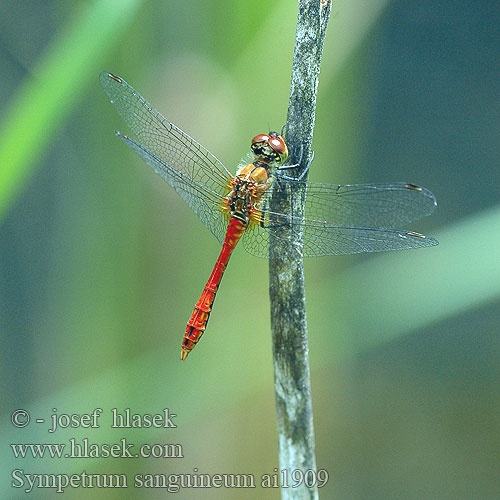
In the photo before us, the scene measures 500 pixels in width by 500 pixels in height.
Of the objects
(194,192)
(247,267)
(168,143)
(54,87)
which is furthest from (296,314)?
(54,87)

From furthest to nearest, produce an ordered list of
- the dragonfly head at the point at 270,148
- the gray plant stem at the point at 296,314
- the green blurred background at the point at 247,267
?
the green blurred background at the point at 247,267 < the dragonfly head at the point at 270,148 < the gray plant stem at the point at 296,314

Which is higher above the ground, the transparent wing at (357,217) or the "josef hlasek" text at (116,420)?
the transparent wing at (357,217)

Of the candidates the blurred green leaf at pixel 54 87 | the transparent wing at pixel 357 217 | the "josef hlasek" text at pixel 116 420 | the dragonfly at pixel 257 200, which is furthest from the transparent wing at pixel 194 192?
the "josef hlasek" text at pixel 116 420

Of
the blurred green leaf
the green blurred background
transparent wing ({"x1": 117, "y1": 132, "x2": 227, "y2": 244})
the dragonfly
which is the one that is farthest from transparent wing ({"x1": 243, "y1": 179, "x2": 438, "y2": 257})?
the blurred green leaf

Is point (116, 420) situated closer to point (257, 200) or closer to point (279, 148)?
point (257, 200)

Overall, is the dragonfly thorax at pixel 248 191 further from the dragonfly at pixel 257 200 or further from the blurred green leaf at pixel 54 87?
the blurred green leaf at pixel 54 87

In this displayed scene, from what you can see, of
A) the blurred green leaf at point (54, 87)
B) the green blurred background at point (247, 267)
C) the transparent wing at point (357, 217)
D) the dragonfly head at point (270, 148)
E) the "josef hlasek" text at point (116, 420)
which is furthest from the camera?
the green blurred background at point (247, 267)
